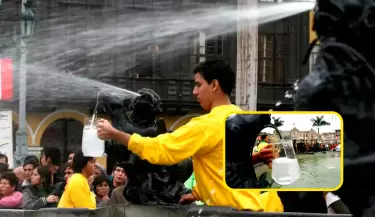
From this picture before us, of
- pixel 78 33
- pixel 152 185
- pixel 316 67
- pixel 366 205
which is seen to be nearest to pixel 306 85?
pixel 316 67

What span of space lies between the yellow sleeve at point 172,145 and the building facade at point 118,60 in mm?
21797

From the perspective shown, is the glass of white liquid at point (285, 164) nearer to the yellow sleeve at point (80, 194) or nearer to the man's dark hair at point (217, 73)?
the man's dark hair at point (217, 73)

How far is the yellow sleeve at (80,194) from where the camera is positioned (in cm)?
584

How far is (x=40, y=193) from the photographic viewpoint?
310 inches

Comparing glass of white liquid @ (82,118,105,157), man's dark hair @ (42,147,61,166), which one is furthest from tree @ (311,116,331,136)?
man's dark hair @ (42,147,61,166)

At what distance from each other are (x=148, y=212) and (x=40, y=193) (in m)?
3.50

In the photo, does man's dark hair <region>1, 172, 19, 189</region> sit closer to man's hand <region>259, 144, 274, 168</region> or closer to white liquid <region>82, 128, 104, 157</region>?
white liquid <region>82, 128, 104, 157</region>

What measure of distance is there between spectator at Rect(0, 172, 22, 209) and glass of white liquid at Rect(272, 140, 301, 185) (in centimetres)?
499

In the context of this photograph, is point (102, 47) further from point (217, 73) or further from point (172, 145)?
point (172, 145)

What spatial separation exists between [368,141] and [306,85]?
10.9 inches

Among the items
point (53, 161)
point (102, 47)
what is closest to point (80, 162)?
point (53, 161)

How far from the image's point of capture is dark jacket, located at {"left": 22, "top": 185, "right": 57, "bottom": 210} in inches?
276

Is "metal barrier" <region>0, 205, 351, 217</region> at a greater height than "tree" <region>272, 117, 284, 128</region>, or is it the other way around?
"tree" <region>272, 117, 284, 128</region>

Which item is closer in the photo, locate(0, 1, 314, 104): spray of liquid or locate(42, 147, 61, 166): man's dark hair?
locate(42, 147, 61, 166): man's dark hair
